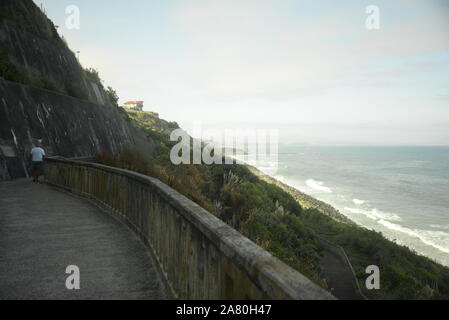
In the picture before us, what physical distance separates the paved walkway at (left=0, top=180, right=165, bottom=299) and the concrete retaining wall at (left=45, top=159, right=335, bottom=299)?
34cm

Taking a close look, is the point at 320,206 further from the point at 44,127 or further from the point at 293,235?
the point at 44,127

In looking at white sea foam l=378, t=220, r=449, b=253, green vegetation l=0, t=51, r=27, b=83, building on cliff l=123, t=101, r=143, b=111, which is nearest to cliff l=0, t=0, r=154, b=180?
green vegetation l=0, t=51, r=27, b=83

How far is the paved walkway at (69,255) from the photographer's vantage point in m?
4.43

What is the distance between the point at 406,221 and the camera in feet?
149

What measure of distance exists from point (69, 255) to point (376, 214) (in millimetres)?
50475

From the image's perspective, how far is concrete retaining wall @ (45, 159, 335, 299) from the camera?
1900mm

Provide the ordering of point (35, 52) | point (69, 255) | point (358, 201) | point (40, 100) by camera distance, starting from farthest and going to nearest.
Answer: point (358, 201) → point (35, 52) → point (40, 100) → point (69, 255)

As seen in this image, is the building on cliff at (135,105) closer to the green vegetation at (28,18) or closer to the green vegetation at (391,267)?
the green vegetation at (28,18)

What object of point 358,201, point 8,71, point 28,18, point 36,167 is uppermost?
point 28,18

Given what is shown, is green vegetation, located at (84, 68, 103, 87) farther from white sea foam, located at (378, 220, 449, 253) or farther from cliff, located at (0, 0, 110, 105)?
white sea foam, located at (378, 220, 449, 253)

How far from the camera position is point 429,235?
1518 inches

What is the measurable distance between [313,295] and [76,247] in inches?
217

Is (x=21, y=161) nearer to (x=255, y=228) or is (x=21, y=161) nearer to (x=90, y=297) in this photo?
(x=255, y=228)

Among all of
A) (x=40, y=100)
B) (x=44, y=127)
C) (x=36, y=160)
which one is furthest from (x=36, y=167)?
(x=40, y=100)
